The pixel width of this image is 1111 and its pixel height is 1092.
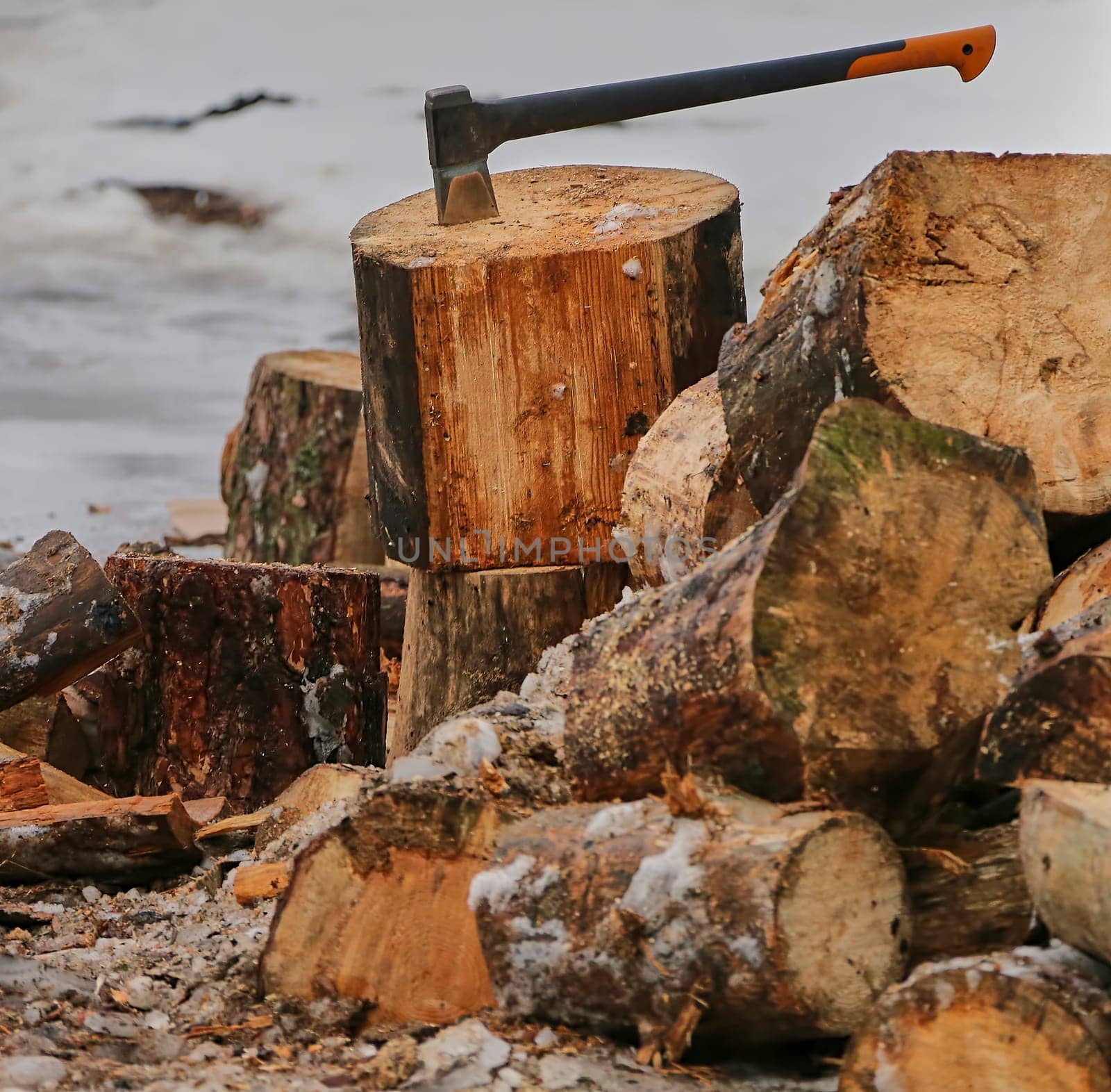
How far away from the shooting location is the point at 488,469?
2977mm

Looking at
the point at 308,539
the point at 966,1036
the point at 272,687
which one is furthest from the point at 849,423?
the point at 308,539

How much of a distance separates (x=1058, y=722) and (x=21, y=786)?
1959 millimetres

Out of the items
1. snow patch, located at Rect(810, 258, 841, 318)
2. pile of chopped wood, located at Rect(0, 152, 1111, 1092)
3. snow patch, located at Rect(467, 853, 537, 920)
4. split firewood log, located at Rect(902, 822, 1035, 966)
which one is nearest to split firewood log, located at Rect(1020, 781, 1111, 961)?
pile of chopped wood, located at Rect(0, 152, 1111, 1092)

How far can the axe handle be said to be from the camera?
3.04m

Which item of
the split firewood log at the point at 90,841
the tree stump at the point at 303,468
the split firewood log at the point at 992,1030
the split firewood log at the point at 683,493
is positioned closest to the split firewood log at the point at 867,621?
the split firewood log at the point at 992,1030

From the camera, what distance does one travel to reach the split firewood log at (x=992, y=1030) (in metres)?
1.35

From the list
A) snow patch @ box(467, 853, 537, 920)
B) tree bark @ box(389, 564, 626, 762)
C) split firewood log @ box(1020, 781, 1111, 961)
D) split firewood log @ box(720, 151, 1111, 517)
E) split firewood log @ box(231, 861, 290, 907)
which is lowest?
split firewood log @ box(231, 861, 290, 907)

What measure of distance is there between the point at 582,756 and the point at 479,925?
0.82 ft

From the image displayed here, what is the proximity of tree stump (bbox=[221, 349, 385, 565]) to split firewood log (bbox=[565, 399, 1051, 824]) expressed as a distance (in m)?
3.56

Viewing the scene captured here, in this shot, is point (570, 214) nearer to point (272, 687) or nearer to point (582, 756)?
point (272, 687)

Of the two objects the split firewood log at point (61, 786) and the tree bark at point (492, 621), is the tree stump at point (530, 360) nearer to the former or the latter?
the tree bark at point (492, 621)

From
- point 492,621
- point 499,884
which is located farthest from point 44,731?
point 499,884

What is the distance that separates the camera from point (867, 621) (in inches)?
63.2

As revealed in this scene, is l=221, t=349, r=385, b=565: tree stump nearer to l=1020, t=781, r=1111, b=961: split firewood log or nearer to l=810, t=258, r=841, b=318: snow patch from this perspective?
l=810, t=258, r=841, b=318: snow patch
